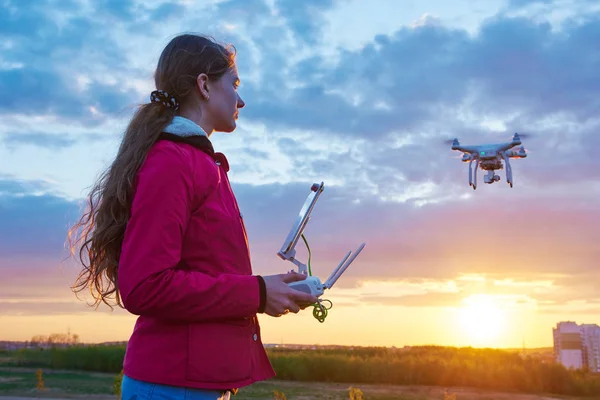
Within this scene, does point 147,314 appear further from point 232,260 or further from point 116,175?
point 116,175

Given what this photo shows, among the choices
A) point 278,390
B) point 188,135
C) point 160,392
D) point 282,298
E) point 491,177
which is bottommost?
point 278,390

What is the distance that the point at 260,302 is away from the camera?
2.14 metres

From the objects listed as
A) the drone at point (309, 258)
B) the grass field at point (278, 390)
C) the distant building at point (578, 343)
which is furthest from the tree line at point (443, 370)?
the distant building at point (578, 343)

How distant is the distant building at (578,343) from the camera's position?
169 feet

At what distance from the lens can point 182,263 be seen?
85.2 inches

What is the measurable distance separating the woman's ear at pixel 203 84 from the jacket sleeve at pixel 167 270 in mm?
393

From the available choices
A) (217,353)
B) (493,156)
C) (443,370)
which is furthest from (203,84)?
(443,370)

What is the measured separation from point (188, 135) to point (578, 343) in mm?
55386

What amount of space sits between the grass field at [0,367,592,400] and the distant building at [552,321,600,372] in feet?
106

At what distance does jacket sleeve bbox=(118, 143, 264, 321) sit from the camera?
2021 mm

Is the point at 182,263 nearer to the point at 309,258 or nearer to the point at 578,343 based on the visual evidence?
the point at 309,258

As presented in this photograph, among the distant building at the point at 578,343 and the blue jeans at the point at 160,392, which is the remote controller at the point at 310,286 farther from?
the distant building at the point at 578,343

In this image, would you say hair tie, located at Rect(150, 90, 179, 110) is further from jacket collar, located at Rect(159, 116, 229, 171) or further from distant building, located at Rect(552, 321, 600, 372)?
distant building, located at Rect(552, 321, 600, 372)

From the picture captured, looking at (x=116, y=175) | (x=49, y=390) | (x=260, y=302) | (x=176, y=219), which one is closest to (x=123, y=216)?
(x=116, y=175)
